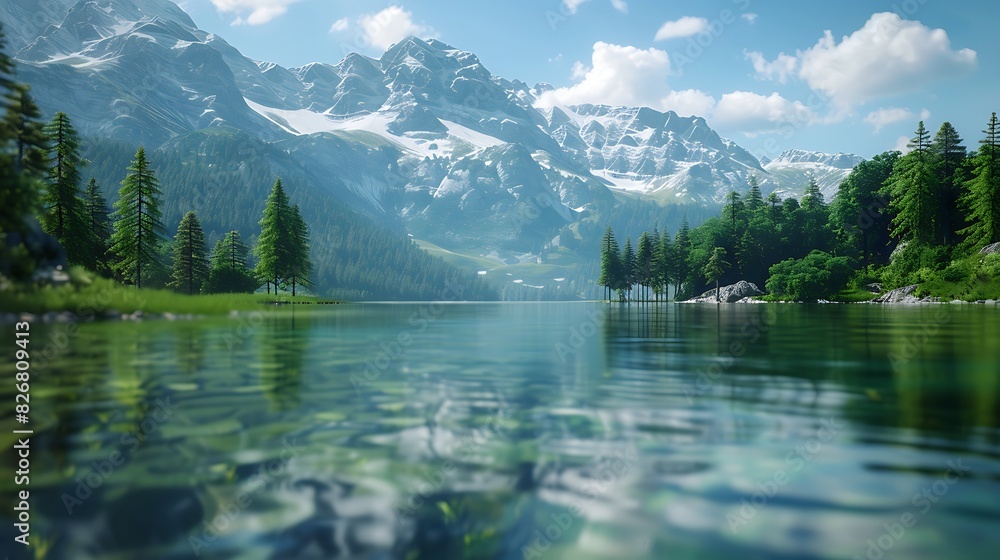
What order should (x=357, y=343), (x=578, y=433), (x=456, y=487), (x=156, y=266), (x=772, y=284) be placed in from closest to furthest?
(x=456, y=487), (x=578, y=433), (x=357, y=343), (x=156, y=266), (x=772, y=284)

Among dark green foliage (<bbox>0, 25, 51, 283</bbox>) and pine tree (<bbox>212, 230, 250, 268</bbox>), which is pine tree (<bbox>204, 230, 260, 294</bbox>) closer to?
→ pine tree (<bbox>212, 230, 250, 268</bbox>)

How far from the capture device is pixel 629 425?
10.2 m

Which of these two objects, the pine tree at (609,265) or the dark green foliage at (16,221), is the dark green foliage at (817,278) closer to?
the pine tree at (609,265)

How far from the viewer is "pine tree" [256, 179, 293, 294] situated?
87.9 m

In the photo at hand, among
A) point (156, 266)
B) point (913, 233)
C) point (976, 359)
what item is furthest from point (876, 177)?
point (156, 266)

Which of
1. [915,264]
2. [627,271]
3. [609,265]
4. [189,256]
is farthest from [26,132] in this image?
[627,271]

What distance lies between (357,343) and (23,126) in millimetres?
35993

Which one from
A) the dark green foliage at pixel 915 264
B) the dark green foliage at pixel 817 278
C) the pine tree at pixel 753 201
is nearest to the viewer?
the dark green foliage at pixel 915 264

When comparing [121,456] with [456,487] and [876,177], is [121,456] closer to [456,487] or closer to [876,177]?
[456,487]

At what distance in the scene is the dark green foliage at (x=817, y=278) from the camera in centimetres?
12506

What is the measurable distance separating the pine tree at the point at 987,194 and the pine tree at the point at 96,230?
134264 millimetres

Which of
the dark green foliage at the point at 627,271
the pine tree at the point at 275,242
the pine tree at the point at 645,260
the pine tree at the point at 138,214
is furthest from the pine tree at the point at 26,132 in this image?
the pine tree at the point at 645,260

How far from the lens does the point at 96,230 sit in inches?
3295

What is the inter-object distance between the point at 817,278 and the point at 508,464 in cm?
13509
